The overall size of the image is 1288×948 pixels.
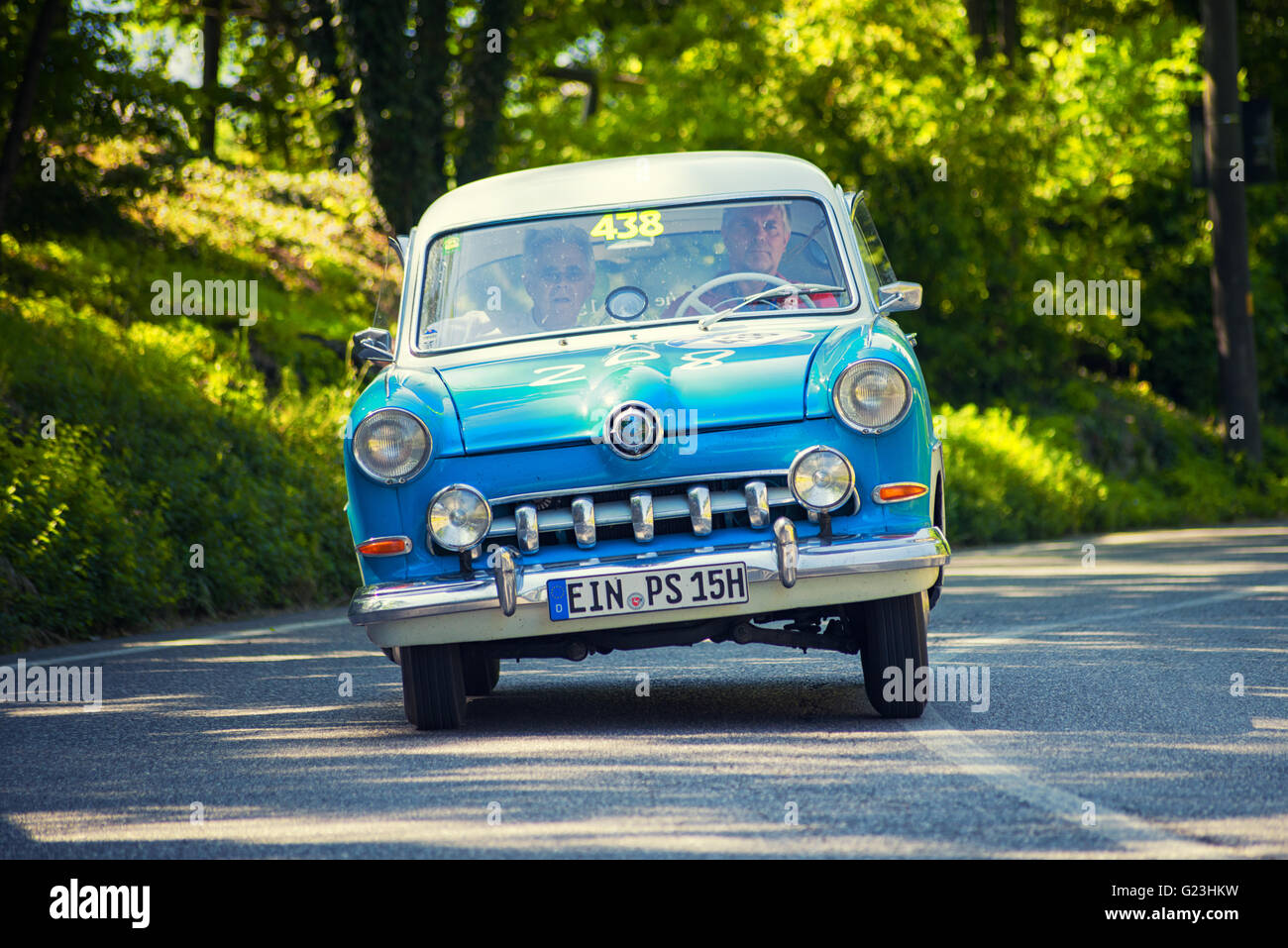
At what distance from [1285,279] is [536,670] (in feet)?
86.8

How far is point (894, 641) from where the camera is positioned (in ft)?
21.7

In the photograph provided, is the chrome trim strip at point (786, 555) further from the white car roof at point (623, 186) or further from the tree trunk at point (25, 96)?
the tree trunk at point (25, 96)

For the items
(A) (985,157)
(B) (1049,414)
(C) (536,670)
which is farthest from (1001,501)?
(C) (536,670)

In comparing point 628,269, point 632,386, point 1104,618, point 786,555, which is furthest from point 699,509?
point 1104,618

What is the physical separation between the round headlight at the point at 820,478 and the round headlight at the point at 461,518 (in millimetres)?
1096

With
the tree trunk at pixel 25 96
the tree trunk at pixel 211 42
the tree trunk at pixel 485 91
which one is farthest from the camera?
the tree trunk at pixel 211 42

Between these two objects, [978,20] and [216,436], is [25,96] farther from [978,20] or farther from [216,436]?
[978,20]

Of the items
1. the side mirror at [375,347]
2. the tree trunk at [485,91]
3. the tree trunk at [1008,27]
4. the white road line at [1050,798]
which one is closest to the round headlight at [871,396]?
the white road line at [1050,798]

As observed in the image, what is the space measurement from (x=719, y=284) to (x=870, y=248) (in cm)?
95

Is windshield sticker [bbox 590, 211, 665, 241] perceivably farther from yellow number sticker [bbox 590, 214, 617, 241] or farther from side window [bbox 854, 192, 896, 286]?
side window [bbox 854, 192, 896, 286]

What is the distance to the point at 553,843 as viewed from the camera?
4.73m

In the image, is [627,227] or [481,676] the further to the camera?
[481,676]

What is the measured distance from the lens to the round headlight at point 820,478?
6.44 meters

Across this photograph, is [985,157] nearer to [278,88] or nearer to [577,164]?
[278,88]
